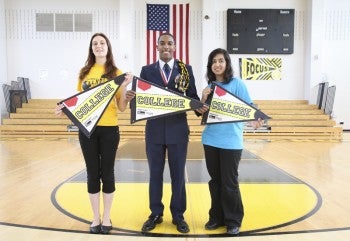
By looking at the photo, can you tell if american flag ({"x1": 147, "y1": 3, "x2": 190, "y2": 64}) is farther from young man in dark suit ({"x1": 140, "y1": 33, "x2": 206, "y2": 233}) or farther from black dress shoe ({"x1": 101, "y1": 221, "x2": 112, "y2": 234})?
black dress shoe ({"x1": 101, "y1": 221, "x2": 112, "y2": 234})

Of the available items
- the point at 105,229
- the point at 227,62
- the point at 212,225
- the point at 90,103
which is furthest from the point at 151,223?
the point at 227,62

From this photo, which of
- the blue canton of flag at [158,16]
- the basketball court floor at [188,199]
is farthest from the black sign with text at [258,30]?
the basketball court floor at [188,199]

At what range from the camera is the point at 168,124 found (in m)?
2.93

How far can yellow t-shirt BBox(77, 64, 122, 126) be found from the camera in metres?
2.83

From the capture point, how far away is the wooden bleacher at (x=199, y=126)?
11250mm

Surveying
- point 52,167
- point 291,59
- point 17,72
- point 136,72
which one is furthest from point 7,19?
point 291,59

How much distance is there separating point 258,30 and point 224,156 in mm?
10692

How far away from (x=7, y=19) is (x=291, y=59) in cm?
1054

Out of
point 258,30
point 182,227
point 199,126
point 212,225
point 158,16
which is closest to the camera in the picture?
point 182,227

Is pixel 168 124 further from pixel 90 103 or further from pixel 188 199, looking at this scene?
pixel 188 199

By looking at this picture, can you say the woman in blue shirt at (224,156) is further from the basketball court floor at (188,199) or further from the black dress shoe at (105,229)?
the black dress shoe at (105,229)

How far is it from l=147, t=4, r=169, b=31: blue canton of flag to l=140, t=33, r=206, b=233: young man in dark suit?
1023 cm

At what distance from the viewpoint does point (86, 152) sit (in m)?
2.83

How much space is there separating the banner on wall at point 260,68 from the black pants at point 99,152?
35.0ft
